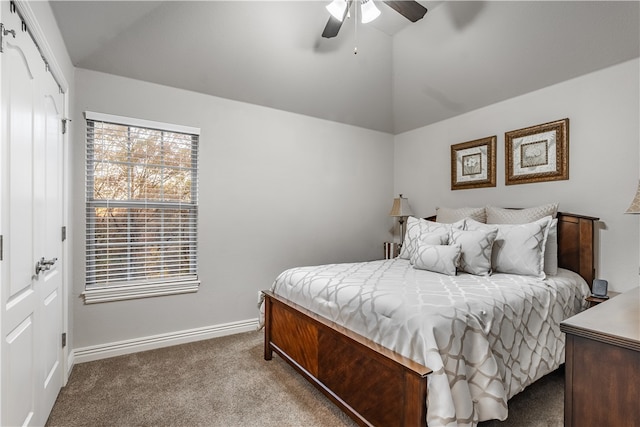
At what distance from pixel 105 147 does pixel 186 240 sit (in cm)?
105

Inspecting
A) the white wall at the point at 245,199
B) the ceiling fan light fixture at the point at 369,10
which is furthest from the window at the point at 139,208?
the ceiling fan light fixture at the point at 369,10

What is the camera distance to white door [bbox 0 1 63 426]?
4.34 ft

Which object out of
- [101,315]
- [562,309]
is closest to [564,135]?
[562,309]

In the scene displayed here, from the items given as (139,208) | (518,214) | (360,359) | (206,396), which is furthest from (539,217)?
(139,208)

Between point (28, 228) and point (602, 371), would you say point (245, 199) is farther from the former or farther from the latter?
point (602, 371)

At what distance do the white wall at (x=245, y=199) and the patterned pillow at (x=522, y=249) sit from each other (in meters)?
1.94

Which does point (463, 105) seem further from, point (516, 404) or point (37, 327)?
point (37, 327)

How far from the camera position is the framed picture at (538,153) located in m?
2.96

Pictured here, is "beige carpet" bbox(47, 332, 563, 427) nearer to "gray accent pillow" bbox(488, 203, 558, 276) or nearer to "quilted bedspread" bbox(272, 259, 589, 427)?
"quilted bedspread" bbox(272, 259, 589, 427)

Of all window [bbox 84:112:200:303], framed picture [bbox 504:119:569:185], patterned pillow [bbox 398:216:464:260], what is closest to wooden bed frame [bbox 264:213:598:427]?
framed picture [bbox 504:119:569:185]

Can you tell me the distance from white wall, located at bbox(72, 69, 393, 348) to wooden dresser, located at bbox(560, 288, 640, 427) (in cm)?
278

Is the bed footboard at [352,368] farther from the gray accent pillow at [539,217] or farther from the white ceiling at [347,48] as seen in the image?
the white ceiling at [347,48]

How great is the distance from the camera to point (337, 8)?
2234 millimetres

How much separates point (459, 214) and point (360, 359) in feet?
7.13
